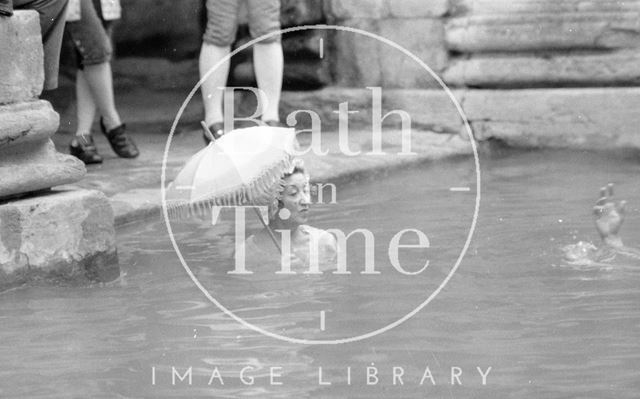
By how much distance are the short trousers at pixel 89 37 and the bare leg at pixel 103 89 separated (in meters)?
0.05

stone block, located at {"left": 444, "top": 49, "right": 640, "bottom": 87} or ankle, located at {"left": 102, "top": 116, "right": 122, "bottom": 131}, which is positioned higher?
stone block, located at {"left": 444, "top": 49, "right": 640, "bottom": 87}

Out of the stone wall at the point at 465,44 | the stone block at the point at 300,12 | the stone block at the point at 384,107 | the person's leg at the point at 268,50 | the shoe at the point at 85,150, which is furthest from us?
the stone block at the point at 300,12

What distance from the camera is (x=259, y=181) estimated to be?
4746 millimetres

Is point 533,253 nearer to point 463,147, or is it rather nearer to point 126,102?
point 463,147

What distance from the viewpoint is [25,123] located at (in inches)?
187

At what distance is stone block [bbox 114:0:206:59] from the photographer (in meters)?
9.41

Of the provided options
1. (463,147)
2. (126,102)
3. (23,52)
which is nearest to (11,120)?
(23,52)

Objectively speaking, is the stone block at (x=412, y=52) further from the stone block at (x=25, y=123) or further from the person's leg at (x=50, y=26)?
the stone block at (x=25, y=123)

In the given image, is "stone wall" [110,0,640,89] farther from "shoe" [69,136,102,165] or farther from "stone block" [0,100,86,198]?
"stone block" [0,100,86,198]

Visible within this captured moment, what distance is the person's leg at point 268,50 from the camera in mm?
7114

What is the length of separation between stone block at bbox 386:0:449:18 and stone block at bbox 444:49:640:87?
33 centimetres

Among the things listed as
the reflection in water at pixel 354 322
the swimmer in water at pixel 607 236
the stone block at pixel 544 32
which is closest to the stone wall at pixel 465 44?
the stone block at pixel 544 32

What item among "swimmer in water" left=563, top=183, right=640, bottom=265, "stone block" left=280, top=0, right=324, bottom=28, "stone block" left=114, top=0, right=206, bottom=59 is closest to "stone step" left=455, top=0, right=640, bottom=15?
"stone block" left=280, top=0, right=324, bottom=28

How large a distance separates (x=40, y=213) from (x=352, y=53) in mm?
3985
